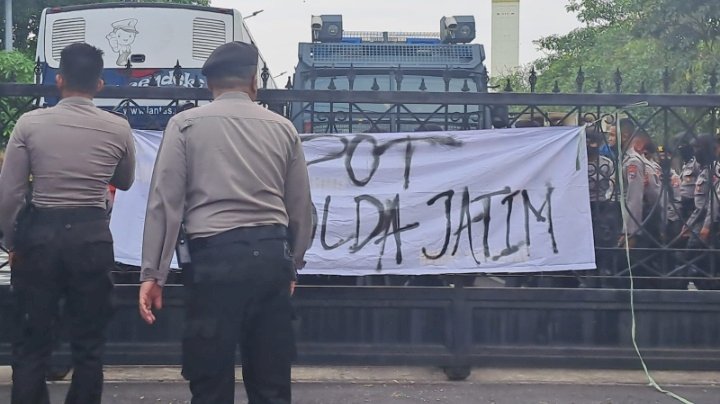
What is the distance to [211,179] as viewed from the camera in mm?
3635

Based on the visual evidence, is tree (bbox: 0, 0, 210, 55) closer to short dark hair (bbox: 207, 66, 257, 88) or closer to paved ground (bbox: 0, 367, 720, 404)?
paved ground (bbox: 0, 367, 720, 404)

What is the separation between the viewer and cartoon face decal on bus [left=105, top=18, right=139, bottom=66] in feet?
38.0

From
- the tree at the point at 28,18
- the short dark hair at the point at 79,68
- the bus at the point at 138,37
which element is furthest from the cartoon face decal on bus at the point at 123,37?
the tree at the point at 28,18

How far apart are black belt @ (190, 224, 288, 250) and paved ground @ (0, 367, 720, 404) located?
7.55 ft

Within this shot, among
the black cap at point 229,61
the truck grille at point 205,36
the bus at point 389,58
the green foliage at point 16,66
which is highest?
the green foliage at point 16,66

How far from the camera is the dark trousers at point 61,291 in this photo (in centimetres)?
437

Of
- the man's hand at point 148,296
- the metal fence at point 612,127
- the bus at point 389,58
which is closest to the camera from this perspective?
the man's hand at point 148,296

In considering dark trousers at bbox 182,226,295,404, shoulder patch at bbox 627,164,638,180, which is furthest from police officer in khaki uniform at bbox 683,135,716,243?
dark trousers at bbox 182,226,295,404

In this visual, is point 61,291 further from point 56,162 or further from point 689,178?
point 689,178

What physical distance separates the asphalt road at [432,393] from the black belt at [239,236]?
7.54 feet

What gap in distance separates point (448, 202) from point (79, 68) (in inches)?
104

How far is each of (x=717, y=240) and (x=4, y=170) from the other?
469 cm

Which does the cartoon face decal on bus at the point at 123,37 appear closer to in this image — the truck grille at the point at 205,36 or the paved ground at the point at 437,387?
the truck grille at the point at 205,36

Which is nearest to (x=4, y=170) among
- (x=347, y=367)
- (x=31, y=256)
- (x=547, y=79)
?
(x=31, y=256)
